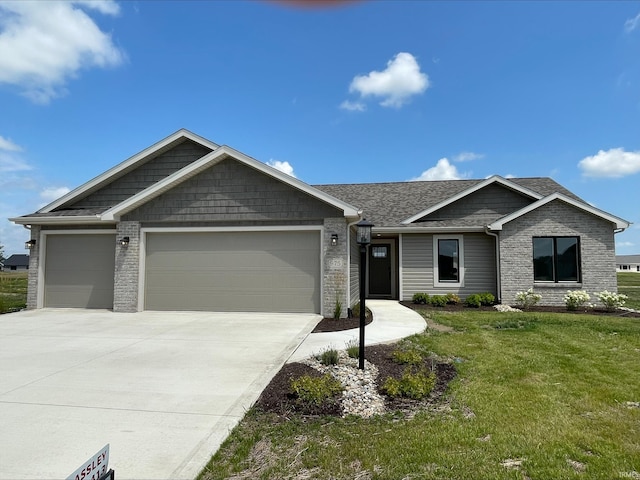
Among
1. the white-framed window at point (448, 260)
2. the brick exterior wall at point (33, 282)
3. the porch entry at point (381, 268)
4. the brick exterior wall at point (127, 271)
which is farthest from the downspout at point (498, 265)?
the brick exterior wall at point (33, 282)

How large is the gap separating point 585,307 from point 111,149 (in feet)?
60.9

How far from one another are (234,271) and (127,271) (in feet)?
10.8

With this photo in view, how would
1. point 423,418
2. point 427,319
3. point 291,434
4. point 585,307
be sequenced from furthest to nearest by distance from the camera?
1. point 585,307
2. point 427,319
3. point 423,418
4. point 291,434

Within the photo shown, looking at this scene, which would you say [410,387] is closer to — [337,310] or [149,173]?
[337,310]

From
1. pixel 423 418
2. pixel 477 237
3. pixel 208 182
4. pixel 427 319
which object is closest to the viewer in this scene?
pixel 423 418

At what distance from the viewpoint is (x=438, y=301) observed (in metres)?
12.8

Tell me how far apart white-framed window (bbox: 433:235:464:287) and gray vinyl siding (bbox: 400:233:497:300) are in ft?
0.43

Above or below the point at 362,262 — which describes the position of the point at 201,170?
above

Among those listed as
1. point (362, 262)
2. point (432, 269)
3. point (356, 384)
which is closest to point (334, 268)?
point (362, 262)

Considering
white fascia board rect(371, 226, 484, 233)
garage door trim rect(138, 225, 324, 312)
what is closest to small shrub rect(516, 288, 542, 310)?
white fascia board rect(371, 226, 484, 233)

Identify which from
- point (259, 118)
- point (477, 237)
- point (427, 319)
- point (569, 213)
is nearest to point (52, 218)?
point (259, 118)

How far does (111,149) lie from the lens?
49.3ft

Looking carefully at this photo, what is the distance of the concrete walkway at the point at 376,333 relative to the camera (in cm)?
680

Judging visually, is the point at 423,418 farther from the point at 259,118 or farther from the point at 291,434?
the point at 259,118
